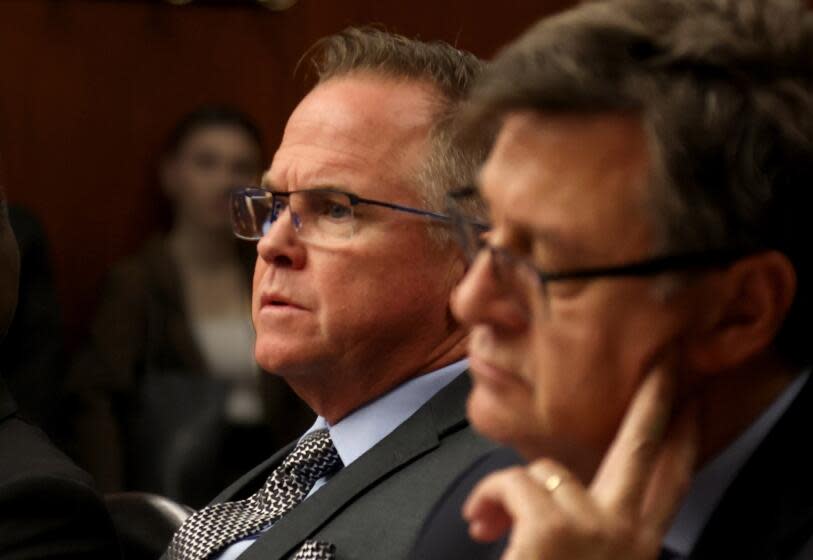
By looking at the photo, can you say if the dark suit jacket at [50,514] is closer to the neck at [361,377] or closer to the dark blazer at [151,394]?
the neck at [361,377]

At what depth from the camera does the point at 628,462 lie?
1.37 meters

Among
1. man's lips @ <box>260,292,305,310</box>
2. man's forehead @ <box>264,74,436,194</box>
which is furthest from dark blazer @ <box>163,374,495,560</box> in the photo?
man's forehead @ <box>264,74,436,194</box>

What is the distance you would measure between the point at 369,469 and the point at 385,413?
0.13m

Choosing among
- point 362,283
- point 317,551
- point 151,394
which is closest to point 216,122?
point 151,394

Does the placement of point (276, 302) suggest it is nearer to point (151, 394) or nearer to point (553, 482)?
point (553, 482)

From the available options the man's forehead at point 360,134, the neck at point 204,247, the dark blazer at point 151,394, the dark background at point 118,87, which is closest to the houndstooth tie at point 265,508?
the man's forehead at point 360,134

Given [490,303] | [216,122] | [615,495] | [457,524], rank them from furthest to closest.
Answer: [216,122], [457,524], [490,303], [615,495]

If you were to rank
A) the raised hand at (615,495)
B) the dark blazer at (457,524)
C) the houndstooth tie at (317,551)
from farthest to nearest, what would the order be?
the houndstooth tie at (317,551), the dark blazer at (457,524), the raised hand at (615,495)

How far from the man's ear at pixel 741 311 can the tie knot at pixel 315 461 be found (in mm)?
833

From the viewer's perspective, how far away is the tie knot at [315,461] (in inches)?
84.4

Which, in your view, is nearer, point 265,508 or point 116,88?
point 265,508

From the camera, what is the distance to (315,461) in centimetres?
214

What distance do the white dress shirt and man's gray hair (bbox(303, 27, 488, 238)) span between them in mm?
240

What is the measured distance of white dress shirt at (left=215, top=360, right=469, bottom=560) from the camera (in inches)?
83.6
